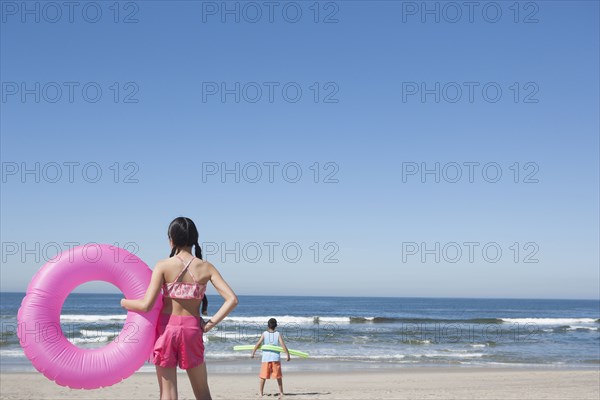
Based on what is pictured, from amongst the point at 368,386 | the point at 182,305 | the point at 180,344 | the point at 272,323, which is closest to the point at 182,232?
the point at 182,305

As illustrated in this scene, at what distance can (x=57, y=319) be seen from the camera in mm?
4844

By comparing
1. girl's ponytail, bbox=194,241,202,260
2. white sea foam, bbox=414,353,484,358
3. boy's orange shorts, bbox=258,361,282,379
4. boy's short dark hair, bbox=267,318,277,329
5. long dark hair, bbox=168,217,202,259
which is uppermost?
long dark hair, bbox=168,217,202,259

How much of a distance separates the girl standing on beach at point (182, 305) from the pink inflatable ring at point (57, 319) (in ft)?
1.55

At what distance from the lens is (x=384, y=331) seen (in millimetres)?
27906

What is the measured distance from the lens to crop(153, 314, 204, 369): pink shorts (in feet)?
13.7

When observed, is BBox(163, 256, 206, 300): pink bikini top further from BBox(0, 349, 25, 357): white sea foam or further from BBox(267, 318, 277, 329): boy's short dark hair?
BBox(0, 349, 25, 357): white sea foam

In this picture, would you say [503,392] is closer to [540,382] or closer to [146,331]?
[540,382]

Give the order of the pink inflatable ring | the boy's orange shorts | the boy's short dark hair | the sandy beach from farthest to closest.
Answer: the sandy beach
the boy's orange shorts
the boy's short dark hair
the pink inflatable ring

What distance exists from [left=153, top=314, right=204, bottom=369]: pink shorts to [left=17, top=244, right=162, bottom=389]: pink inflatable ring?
19.1 inches

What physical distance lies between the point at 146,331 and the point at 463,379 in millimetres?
10193

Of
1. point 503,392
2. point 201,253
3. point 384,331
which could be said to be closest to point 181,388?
point 503,392

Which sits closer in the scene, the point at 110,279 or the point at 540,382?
the point at 110,279

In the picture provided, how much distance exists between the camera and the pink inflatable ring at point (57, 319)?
471 centimetres

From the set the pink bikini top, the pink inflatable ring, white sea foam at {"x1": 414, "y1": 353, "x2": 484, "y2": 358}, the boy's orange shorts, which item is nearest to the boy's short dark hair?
the boy's orange shorts
